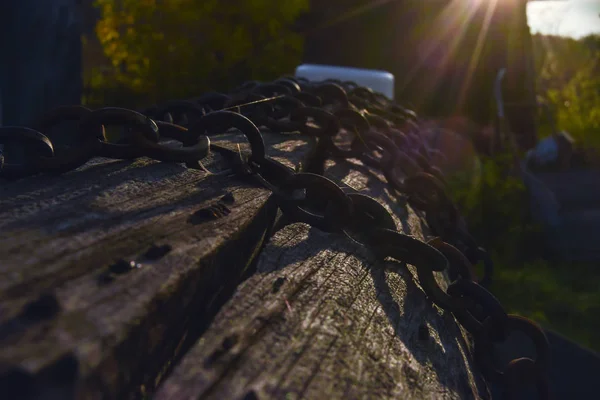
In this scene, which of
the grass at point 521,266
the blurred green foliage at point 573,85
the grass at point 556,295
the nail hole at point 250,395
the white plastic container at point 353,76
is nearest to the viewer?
the nail hole at point 250,395

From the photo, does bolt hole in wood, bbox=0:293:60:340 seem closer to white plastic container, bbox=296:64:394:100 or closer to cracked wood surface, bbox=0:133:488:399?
cracked wood surface, bbox=0:133:488:399

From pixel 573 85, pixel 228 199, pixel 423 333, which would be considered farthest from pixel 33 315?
pixel 573 85

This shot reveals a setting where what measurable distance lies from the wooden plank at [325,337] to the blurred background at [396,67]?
12.3 feet

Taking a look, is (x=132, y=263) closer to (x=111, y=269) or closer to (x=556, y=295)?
(x=111, y=269)

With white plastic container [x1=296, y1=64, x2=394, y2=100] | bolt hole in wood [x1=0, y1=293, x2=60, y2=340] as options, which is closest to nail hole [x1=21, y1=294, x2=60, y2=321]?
bolt hole in wood [x1=0, y1=293, x2=60, y2=340]

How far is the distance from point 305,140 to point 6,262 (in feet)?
4.95

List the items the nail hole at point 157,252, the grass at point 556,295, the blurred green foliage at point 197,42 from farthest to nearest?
the blurred green foliage at point 197,42, the grass at point 556,295, the nail hole at point 157,252

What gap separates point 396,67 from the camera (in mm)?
13219

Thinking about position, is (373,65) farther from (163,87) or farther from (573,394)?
(573,394)

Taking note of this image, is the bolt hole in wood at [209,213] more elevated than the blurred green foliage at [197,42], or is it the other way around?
the bolt hole in wood at [209,213]

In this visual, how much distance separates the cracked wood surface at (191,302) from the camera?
2.09ft

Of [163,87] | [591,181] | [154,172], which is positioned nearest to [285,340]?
[154,172]

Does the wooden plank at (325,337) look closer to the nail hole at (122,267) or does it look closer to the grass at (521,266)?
the nail hole at (122,267)

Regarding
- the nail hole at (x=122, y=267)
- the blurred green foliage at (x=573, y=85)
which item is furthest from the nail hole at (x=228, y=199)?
the blurred green foliage at (x=573, y=85)
